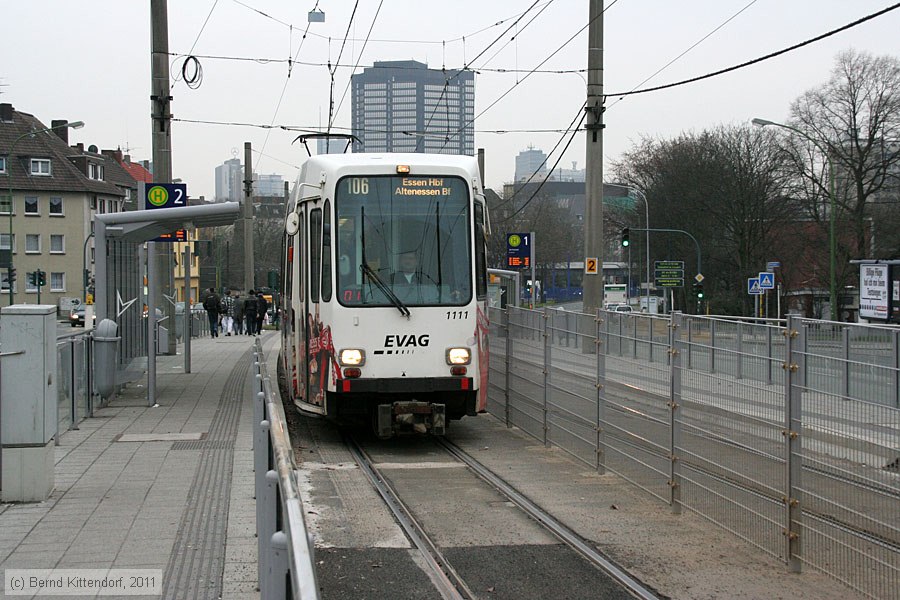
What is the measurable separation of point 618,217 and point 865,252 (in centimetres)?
1647

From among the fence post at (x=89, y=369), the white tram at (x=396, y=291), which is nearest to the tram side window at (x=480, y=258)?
the white tram at (x=396, y=291)

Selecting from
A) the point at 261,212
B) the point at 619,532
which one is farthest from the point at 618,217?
the point at 619,532

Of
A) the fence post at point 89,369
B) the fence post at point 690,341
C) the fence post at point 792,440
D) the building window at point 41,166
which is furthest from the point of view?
the building window at point 41,166

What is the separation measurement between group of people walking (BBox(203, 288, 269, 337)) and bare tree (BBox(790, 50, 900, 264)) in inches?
1023

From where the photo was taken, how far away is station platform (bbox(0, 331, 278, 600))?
665 centimetres

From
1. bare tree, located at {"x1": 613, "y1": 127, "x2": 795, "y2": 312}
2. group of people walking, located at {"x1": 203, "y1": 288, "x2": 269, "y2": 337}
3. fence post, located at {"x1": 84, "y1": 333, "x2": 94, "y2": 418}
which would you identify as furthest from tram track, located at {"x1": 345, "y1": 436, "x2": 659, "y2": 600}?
bare tree, located at {"x1": 613, "y1": 127, "x2": 795, "y2": 312}

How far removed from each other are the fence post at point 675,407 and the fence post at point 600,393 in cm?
171

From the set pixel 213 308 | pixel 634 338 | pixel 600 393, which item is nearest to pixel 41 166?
pixel 213 308

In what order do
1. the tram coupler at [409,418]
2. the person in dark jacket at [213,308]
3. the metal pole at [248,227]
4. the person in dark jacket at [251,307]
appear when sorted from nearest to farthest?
the tram coupler at [409,418]
the person in dark jacket at [251,307]
the person in dark jacket at [213,308]
the metal pole at [248,227]

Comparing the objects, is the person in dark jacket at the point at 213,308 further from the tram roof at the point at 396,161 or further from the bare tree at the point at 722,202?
the tram roof at the point at 396,161

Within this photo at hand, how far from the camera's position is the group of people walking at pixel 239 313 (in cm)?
3891

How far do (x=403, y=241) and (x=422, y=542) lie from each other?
5.13m

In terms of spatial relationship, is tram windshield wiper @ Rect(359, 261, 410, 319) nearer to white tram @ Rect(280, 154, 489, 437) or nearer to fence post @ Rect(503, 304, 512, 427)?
white tram @ Rect(280, 154, 489, 437)

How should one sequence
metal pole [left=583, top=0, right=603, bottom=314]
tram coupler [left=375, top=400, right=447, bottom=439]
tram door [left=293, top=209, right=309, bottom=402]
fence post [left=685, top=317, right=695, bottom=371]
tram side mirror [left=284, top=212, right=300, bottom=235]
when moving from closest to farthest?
1. fence post [left=685, top=317, right=695, bottom=371]
2. tram coupler [left=375, top=400, right=447, bottom=439]
3. tram door [left=293, top=209, right=309, bottom=402]
4. tram side mirror [left=284, top=212, right=300, bottom=235]
5. metal pole [left=583, top=0, right=603, bottom=314]
